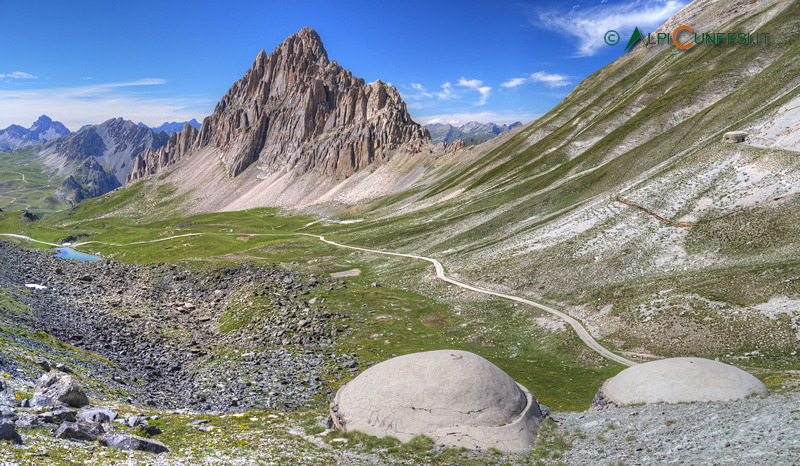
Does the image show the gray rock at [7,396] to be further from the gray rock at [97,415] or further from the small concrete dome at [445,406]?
the small concrete dome at [445,406]

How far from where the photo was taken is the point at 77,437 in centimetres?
2156

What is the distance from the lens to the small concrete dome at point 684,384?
89.8 ft

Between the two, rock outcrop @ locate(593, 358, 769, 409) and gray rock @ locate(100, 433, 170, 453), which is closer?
gray rock @ locate(100, 433, 170, 453)

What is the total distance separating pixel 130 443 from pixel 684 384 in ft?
106

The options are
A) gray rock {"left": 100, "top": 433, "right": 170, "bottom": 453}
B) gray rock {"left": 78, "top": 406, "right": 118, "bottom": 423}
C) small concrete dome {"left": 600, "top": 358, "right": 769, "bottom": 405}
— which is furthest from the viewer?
small concrete dome {"left": 600, "top": 358, "right": 769, "bottom": 405}

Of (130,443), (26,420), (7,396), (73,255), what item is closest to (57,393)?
(7,396)

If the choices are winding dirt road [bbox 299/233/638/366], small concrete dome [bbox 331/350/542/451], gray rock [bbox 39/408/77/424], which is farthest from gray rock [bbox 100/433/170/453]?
winding dirt road [bbox 299/233/638/366]

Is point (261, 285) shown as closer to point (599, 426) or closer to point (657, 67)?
point (599, 426)

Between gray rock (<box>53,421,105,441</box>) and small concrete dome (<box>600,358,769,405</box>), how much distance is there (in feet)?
104

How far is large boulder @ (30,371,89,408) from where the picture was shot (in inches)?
1002

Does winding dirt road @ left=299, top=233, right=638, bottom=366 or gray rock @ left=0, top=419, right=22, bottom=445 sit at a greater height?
gray rock @ left=0, top=419, right=22, bottom=445

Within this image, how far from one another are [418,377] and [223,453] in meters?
11.4

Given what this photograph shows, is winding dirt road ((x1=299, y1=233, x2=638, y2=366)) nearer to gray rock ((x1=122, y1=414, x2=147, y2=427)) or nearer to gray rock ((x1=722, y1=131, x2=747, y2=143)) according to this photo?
gray rock ((x1=122, y1=414, x2=147, y2=427))

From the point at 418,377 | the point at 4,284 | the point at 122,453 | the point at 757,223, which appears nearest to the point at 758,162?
the point at 757,223
